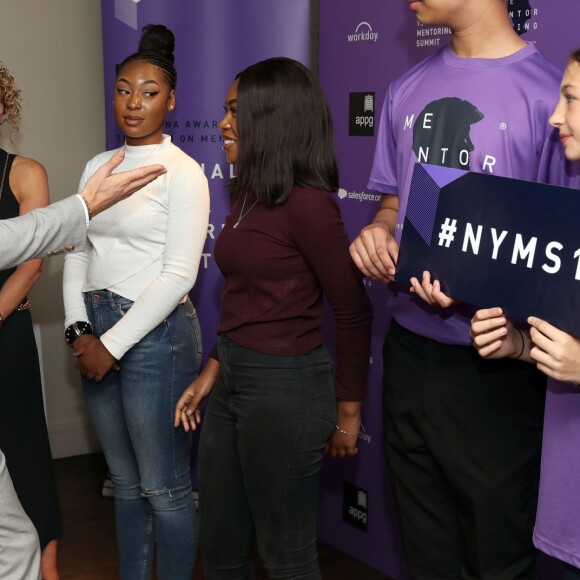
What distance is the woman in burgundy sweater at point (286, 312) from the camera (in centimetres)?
207

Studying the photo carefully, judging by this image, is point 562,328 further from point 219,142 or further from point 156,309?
point 219,142

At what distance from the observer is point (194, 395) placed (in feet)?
8.15

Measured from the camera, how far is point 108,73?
3.68 metres

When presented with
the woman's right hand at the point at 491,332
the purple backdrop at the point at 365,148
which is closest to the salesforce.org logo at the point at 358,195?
the purple backdrop at the point at 365,148

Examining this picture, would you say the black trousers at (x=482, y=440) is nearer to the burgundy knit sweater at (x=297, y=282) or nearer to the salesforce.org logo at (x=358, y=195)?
the burgundy knit sweater at (x=297, y=282)

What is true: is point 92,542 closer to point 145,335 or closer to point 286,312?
point 145,335

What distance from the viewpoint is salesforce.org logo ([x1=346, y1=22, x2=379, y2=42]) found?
296 centimetres

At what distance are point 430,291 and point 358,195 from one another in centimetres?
136

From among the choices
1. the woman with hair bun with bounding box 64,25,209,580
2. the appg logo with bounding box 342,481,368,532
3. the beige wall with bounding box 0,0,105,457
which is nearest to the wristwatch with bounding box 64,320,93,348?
the woman with hair bun with bounding box 64,25,209,580

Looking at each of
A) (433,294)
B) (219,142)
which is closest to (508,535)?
(433,294)

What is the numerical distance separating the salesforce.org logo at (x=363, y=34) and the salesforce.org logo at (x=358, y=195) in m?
0.51

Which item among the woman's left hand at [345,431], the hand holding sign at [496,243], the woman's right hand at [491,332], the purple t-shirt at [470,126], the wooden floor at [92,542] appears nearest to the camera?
the hand holding sign at [496,243]

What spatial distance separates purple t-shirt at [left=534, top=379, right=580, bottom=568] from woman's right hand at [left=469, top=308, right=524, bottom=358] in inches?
4.8

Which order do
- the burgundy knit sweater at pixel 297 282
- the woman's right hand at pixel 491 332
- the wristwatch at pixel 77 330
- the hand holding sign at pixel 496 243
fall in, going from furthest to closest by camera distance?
the wristwatch at pixel 77 330 → the burgundy knit sweater at pixel 297 282 → the woman's right hand at pixel 491 332 → the hand holding sign at pixel 496 243
